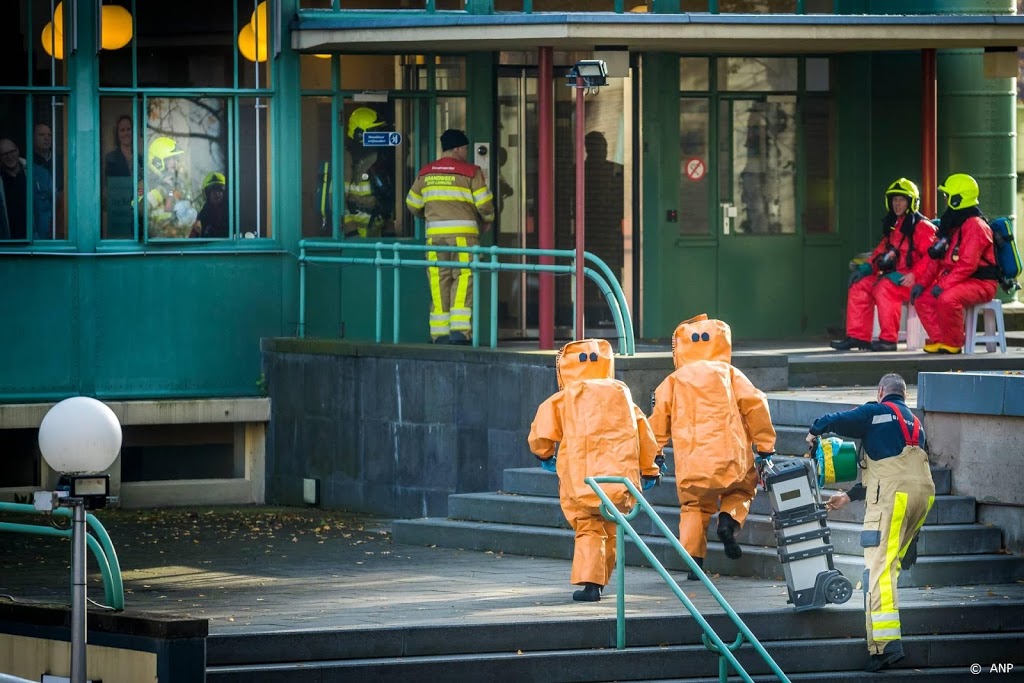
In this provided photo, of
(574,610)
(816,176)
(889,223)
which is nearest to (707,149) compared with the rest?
(816,176)

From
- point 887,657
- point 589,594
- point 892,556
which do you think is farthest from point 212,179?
point 887,657

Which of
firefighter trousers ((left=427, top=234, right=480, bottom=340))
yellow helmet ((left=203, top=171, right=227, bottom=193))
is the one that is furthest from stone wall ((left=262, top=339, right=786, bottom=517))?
yellow helmet ((left=203, top=171, right=227, bottom=193))

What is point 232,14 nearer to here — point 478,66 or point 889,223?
point 478,66

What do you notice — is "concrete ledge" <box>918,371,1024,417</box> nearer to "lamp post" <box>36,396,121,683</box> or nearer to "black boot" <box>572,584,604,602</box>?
"black boot" <box>572,584,604,602</box>

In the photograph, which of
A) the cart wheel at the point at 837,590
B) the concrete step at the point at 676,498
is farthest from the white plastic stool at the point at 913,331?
the cart wheel at the point at 837,590

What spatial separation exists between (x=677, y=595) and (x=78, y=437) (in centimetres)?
358

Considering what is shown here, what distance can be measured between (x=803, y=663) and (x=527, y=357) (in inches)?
188

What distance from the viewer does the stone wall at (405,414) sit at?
633 inches

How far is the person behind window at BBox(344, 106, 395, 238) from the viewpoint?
18875 millimetres

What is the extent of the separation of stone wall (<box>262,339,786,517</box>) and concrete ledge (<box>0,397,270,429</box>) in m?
0.23

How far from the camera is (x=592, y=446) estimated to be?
12.4m

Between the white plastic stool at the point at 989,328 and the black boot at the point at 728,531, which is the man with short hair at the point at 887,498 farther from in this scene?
the white plastic stool at the point at 989,328

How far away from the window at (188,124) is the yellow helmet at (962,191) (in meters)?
6.22

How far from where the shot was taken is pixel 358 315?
1872cm
